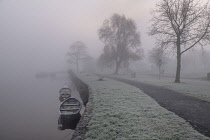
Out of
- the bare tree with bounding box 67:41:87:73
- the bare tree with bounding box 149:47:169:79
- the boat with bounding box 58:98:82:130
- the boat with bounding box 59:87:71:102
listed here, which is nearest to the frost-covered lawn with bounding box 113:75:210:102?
the bare tree with bounding box 149:47:169:79

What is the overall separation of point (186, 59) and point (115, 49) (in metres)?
54.1

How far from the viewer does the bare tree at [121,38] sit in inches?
1528

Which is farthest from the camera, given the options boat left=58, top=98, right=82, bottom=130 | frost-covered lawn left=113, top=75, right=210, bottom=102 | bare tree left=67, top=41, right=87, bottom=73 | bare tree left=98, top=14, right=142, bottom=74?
bare tree left=67, top=41, right=87, bottom=73

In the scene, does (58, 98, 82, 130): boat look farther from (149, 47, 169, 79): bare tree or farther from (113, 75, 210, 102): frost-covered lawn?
(149, 47, 169, 79): bare tree

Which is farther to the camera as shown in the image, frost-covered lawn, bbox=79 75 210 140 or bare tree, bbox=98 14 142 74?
bare tree, bbox=98 14 142 74

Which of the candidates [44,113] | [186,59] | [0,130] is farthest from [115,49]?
[186,59]

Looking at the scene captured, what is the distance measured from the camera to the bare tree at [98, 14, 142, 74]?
38812 millimetres

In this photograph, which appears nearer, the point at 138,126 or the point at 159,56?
the point at 138,126

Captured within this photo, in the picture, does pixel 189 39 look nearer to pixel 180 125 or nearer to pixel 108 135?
pixel 180 125

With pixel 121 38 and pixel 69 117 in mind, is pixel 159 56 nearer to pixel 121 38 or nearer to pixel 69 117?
pixel 121 38

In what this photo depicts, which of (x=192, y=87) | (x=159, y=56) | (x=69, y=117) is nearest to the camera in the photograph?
(x=69, y=117)

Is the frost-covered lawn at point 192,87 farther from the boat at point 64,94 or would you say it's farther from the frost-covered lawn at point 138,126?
the boat at point 64,94

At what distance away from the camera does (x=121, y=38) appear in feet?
130

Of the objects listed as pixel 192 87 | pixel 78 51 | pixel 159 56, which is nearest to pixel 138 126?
pixel 192 87
